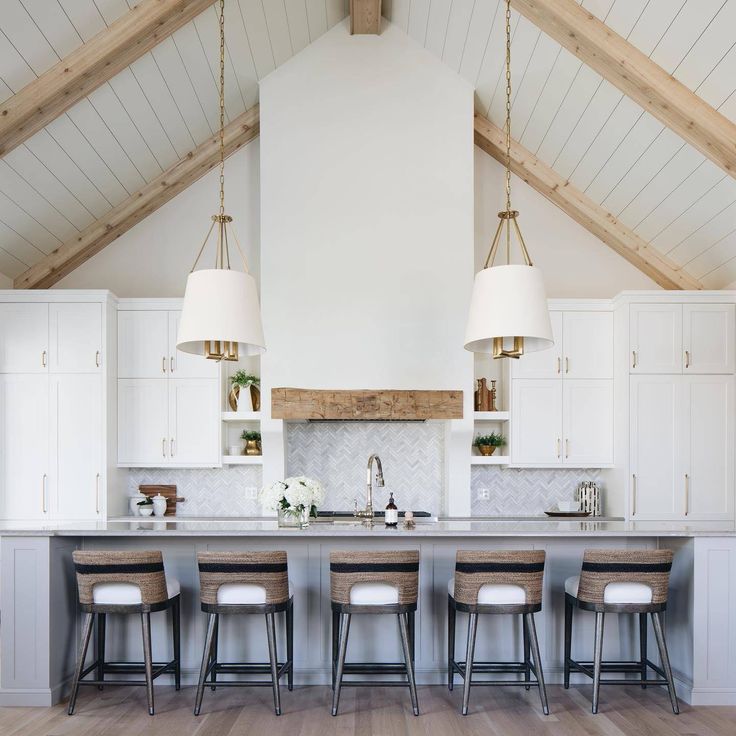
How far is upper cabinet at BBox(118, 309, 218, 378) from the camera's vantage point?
5.82 metres

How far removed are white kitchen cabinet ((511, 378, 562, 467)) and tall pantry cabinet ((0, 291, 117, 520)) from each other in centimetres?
319

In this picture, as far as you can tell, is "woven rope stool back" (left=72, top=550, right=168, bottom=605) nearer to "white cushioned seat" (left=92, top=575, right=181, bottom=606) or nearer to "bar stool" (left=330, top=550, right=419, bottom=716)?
"white cushioned seat" (left=92, top=575, right=181, bottom=606)

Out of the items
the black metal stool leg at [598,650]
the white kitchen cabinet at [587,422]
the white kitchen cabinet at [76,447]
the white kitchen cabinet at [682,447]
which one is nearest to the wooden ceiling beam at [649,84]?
the white kitchen cabinet at [682,447]

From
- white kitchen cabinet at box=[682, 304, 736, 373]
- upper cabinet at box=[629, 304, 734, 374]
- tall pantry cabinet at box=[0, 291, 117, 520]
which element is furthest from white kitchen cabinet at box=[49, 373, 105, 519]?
white kitchen cabinet at box=[682, 304, 736, 373]

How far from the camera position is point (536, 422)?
5812 mm

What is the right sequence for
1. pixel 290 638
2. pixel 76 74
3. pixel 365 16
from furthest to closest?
pixel 365 16
pixel 76 74
pixel 290 638

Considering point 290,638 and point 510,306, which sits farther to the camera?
point 290,638

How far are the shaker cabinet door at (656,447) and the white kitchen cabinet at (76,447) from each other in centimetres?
408

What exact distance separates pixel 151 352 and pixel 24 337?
938 millimetres

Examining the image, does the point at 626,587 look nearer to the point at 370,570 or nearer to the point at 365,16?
the point at 370,570

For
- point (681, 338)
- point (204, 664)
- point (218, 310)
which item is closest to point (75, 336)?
point (218, 310)

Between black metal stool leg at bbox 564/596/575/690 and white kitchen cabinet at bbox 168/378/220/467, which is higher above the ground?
white kitchen cabinet at bbox 168/378/220/467

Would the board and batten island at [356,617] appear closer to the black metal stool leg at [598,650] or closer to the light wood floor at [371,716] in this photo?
the light wood floor at [371,716]

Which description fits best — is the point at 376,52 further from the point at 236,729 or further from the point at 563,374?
the point at 236,729
